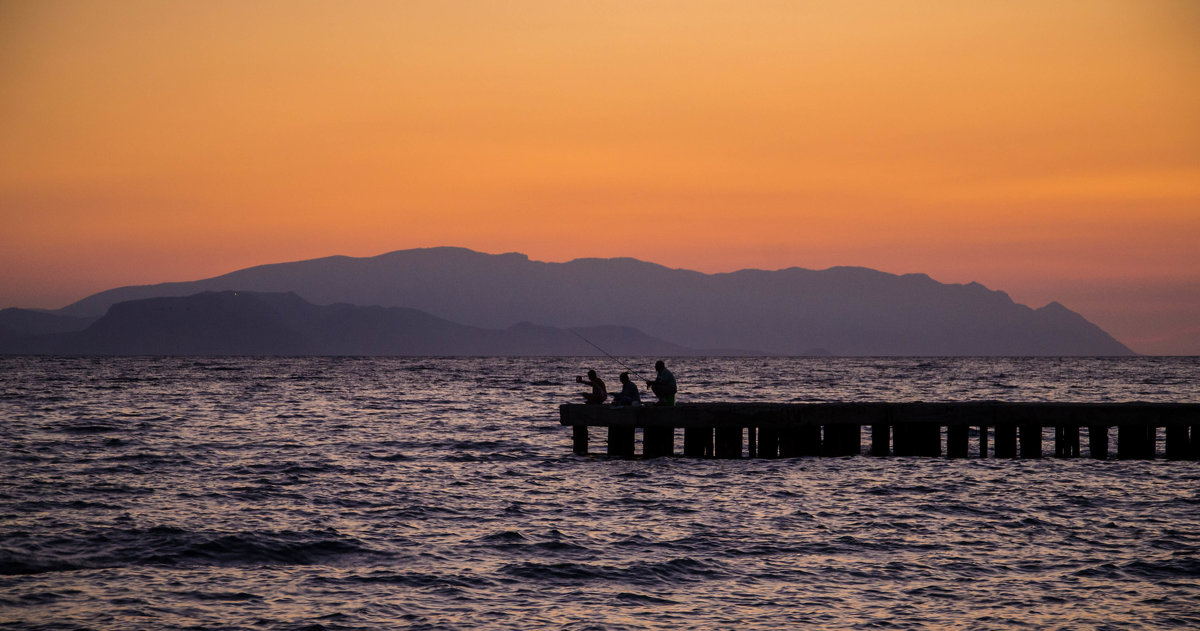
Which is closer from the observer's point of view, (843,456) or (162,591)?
(162,591)

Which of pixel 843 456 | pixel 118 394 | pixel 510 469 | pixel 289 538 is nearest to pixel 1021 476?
pixel 843 456

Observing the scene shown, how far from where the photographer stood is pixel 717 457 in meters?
26.1

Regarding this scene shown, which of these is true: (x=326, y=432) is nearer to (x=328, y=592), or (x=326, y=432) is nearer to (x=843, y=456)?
(x=843, y=456)

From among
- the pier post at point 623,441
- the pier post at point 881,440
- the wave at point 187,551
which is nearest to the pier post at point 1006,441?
the pier post at point 881,440

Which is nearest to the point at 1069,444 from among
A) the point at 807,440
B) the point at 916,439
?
the point at 916,439

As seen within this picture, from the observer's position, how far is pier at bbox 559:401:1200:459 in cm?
2577

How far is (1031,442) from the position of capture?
26906 mm

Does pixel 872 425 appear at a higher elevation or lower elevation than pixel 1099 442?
higher

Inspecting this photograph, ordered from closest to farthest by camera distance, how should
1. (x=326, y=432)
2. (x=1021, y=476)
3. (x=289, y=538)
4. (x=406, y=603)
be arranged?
(x=406, y=603) < (x=289, y=538) < (x=1021, y=476) < (x=326, y=432)

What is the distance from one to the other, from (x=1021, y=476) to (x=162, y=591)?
1879 cm

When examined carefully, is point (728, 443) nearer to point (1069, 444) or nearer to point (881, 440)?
point (881, 440)

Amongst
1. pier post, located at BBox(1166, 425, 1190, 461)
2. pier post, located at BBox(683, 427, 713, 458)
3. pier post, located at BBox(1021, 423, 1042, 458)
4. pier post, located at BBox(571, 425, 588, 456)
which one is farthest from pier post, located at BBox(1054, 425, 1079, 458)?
pier post, located at BBox(571, 425, 588, 456)

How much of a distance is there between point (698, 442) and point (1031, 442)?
28.0ft

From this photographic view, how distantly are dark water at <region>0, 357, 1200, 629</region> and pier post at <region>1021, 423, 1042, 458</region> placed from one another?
0.49 m
